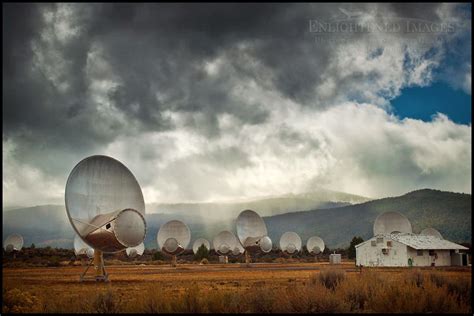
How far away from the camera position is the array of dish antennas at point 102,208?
29.4 metres

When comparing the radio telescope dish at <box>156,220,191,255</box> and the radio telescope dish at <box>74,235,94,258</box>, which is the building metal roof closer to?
the radio telescope dish at <box>156,220,191,255</box>

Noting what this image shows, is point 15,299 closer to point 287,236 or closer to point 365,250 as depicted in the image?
point 365,250

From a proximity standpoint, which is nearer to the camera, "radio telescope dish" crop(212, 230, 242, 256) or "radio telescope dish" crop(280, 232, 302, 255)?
"radio telescope dish" crop(212, 230, 242, 256)

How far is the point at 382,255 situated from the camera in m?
57.2

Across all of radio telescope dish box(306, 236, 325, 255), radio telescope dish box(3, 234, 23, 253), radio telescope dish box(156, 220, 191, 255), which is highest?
radio telescope dish box(156, 220, 191, 255)

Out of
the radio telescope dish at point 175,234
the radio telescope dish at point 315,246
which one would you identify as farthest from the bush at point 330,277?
the radio telescope dish at point 315,246

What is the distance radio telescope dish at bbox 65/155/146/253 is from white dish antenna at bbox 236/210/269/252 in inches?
1317

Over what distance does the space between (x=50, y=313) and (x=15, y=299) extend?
13.5ft

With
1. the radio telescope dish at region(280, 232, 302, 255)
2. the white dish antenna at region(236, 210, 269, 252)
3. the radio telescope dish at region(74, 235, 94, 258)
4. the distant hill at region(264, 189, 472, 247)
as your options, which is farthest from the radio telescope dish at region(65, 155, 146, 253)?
the distant hill at region(264, 189, 472, 247)

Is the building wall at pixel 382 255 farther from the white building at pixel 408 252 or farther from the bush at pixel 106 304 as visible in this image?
the bush at pixel 106 304

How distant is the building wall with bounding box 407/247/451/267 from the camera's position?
54.9 meters

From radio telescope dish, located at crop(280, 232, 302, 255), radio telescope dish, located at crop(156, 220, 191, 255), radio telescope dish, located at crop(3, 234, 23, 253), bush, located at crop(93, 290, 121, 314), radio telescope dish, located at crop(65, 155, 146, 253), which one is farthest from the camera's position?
radio telescope dish, located at crop(280, 232, 302, 255)

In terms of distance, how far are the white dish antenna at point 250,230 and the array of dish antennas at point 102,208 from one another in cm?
3319

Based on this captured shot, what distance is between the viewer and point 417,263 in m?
54.9
